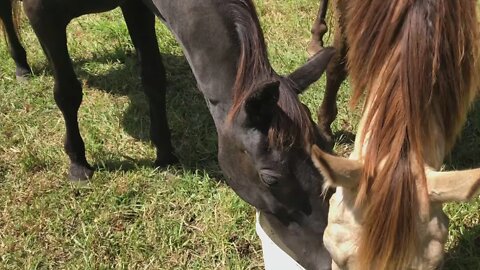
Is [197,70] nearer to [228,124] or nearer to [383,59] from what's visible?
[228,124]

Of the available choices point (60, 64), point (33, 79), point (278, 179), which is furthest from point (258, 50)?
point (33, 79)

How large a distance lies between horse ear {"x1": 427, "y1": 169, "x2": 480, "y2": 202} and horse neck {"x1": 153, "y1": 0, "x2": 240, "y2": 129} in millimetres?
930

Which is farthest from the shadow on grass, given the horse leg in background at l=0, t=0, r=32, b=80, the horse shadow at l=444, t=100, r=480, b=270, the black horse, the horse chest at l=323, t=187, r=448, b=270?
the horse leg in background at l=0, t=0, r=32, b=80

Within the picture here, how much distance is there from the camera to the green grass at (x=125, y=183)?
2.75 meters

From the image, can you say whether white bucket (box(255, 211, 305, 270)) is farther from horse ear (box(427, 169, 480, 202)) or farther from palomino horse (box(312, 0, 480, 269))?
horse ear (box(427, 169, 480, 202))

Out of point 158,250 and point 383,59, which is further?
point 158,250

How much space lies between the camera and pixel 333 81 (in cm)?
324

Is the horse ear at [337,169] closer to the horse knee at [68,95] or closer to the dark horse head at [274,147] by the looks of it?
the dark horse head at [274,147]

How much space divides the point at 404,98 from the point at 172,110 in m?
2.37

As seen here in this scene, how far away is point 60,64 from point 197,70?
1.00 meters

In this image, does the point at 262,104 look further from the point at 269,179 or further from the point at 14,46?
the point at 14,46

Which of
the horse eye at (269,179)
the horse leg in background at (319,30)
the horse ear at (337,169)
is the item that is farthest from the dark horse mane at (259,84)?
the horse leg in background at (319,30)

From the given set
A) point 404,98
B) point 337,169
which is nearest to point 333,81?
point 404,98

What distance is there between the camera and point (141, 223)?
2932 millimetres
